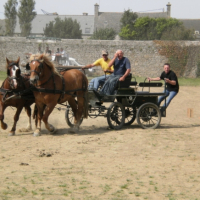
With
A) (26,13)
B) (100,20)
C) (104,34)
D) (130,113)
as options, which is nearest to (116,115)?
A: (130,113)

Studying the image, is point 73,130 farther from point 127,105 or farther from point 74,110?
point 127,105

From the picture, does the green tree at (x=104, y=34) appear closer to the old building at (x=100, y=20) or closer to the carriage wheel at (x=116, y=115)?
the old building at (x=100, y=20)

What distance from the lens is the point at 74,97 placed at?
12695mm

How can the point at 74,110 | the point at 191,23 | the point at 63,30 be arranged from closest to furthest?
the point at 74,110, the point at 63,30, the point at 191,23

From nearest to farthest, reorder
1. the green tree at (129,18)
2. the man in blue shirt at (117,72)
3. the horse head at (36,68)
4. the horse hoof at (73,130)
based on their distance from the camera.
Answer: the horse head at (36,68)
the horse hoof at (73,130)
the man in blue shirt at (117,72)
the green tree at (129,18)

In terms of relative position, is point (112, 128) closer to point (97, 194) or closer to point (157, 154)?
point (157, 154)

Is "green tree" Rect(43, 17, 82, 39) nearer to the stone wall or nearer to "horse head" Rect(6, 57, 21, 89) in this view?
the stone wall

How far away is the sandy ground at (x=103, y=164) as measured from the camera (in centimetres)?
689

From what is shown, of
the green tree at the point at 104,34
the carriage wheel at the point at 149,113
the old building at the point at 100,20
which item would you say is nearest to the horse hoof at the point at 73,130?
the carriage wheel at the point at 149,113

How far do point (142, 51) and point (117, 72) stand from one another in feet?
103

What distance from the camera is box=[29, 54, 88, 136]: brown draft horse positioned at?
446 inches

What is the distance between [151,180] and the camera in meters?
7.54

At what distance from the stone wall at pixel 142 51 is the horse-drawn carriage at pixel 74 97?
99.5ft

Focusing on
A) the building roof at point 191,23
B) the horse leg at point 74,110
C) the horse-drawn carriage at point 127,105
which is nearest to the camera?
the horse leg at point 74,110
